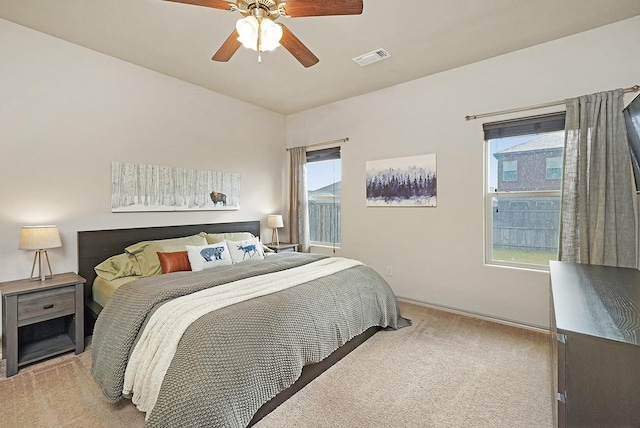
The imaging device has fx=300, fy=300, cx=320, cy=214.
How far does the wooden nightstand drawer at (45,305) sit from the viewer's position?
2.31 m

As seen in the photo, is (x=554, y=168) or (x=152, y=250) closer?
(x=554, y=168)

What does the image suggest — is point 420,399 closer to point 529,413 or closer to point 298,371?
point 529,413

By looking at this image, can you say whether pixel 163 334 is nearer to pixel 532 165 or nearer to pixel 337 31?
pixel 337 31

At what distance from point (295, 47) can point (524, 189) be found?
8.69 ft

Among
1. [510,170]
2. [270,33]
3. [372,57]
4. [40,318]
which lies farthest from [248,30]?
[510,170]

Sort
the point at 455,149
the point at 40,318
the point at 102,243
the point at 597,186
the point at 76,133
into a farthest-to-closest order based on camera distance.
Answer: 1. the point at 455,149
2. the point at 102,243
3. the point at 76,133
4. the point at 597,186
5. the point at 40,318

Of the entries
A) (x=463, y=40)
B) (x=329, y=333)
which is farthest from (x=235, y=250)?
(x=463, y=40)

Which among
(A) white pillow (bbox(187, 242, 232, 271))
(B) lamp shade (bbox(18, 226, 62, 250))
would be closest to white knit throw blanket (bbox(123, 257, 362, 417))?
(A) white pillow (bbox(187, 242, 232, 271))

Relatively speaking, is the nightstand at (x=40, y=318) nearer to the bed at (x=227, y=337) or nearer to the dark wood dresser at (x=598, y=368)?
the bed at (x=227, y=337)

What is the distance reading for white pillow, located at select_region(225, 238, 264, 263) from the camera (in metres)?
3.29

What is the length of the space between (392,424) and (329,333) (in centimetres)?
67

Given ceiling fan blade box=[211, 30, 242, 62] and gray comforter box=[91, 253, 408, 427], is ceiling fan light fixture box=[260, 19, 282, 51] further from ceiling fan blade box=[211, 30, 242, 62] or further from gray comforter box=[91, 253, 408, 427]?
gray comforter box=[91, 253, 408, 427]

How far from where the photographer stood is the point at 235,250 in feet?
10.9

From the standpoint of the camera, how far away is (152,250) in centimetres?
305
